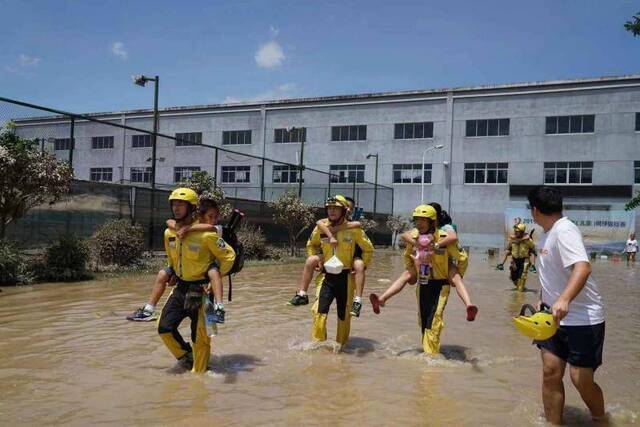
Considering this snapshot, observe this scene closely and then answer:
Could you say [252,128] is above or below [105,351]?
above

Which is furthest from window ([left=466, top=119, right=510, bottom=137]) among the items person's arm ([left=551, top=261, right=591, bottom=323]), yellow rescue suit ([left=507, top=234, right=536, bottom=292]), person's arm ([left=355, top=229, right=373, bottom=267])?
person's arm ([left=551, top=261, right=591, bottom=323])

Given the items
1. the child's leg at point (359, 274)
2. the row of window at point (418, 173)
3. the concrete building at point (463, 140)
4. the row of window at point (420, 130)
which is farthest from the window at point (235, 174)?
the child's leg at point (359, 274)

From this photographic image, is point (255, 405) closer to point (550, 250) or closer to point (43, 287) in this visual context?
point (550, 250)

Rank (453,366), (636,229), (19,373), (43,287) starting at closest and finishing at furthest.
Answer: (19,373) → (453,366) → (43,287) → (636,229)

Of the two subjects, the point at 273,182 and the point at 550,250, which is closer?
the point at 550,250

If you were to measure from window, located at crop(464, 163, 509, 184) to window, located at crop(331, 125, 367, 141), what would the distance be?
9.06 m

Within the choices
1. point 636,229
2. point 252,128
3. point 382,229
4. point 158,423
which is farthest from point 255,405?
point 252,128

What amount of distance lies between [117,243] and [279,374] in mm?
10687

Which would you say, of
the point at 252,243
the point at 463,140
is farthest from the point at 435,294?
the point at 463,140

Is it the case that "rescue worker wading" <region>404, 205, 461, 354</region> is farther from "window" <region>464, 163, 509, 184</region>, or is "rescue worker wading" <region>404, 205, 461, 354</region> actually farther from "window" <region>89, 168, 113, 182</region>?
"window" <region>464, 163, 509, 184</region>

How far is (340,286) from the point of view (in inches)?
293

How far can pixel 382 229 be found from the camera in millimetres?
41656

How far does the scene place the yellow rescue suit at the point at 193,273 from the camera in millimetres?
5832

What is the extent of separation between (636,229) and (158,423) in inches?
1712
